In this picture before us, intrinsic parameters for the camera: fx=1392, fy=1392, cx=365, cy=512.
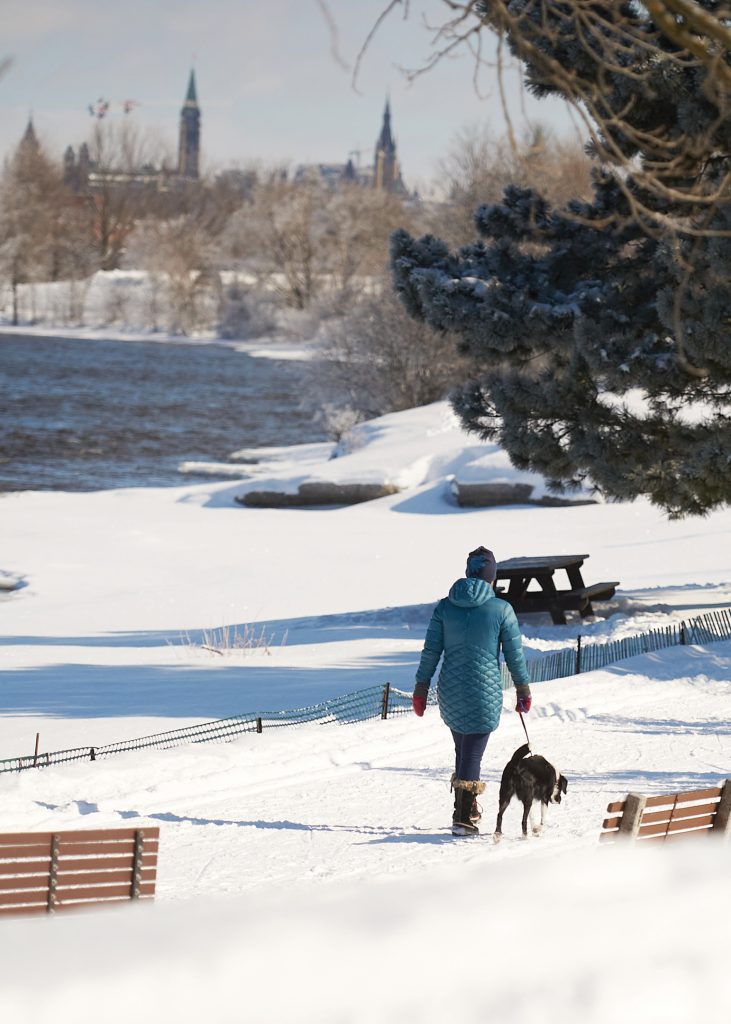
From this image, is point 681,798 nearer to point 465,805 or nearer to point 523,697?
Answer: point 523,697

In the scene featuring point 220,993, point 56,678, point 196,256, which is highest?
point 196,256

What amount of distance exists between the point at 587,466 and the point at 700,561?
10.1 metres

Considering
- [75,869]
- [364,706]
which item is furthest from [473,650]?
[364,706]

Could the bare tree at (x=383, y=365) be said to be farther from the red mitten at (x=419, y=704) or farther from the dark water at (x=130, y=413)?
the red mitten at (x=419, y=704)

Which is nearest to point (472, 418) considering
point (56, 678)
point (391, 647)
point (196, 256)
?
point (391, 647)

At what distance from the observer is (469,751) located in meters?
8.00

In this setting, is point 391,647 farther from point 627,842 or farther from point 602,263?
point 627,842

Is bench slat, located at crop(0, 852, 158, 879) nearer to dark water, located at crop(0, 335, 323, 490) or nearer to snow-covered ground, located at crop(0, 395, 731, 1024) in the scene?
snow-covered ground, located at crop(0, 395, 731, 1024)

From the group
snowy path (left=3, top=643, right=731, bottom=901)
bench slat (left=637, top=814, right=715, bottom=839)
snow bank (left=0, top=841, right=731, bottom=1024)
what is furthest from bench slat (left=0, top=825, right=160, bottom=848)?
snow bank (left=0, top=841, right=731, bottom=1024)

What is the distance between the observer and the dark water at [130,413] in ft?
135

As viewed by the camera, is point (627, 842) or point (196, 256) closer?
point (627, 842)

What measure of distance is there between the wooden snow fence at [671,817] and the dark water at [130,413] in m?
31.8

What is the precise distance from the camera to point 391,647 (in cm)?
1747

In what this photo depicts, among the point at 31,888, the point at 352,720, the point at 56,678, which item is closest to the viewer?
the point at 31,888
